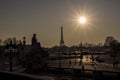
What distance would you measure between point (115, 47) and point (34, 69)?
204 ft

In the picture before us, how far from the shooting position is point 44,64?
4012 cm

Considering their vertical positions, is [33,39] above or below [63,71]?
above

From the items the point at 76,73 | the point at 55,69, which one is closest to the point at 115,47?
the point at 55,69

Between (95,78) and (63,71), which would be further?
(63,71)

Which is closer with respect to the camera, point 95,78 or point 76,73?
point 95,78

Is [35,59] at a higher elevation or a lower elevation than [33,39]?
lower

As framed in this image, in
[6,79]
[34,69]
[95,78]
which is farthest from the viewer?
[34,69]

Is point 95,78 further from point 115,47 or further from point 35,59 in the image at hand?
point 115,47

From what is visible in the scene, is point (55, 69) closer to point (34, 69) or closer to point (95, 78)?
point (34, 69)

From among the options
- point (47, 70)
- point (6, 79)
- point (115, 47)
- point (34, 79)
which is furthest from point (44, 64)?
point (115, 47)

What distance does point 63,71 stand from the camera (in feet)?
129

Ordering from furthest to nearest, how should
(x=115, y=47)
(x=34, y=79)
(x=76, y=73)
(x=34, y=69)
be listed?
(x=115, y=47), (x=34, y=69), (x=76, y=73), (x=34, y=79)

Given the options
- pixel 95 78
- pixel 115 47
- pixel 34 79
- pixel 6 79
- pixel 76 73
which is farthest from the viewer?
pixel 115 47

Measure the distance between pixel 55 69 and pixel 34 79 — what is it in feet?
95.2
